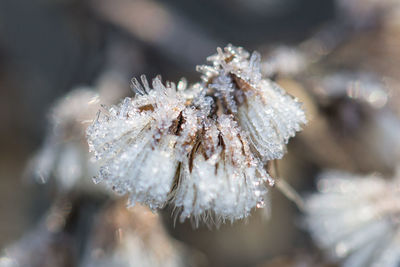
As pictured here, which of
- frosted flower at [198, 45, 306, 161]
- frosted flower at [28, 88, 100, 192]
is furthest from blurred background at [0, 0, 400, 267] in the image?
frosted flower at [198, 45, 306, 161]

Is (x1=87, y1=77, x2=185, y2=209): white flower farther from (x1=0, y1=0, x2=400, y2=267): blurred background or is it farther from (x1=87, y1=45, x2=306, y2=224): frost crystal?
(x1=0, y1=0, x2=400, y2=267): blurred background

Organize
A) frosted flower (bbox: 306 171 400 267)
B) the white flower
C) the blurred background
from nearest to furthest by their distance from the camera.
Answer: the white flower < frosted flower (bbox: 306 171 400 267) < the blurred background

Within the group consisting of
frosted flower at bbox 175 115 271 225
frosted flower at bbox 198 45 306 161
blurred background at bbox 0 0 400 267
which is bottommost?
frosted flower at bbox 175 115 271 225

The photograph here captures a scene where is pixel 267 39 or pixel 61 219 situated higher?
pixel 267 39

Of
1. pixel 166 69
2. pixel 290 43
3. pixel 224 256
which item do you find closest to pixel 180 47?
pixel 166 69

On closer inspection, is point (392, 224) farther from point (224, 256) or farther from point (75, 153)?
point (224, 256)

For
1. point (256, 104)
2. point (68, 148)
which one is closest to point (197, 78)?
point (68, 148)

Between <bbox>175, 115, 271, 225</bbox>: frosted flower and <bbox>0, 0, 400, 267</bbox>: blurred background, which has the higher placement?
<bbox>0, 0, 400, 267</bbox>: blurred background

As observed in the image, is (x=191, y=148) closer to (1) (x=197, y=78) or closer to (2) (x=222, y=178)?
(2) (x=222, y=178)
